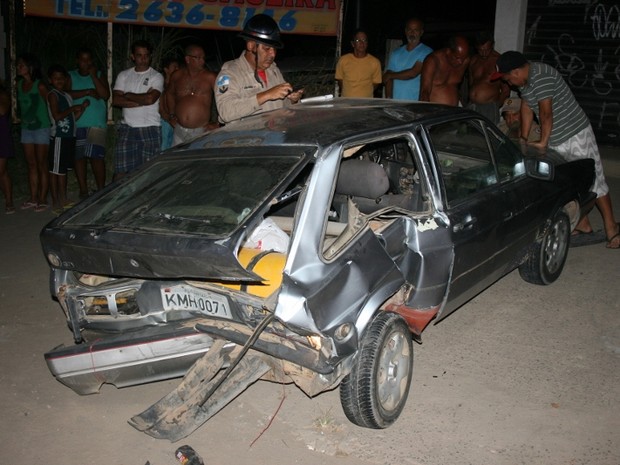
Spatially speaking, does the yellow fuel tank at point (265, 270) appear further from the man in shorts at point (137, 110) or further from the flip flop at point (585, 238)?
the man in shorts at point (137, 110)

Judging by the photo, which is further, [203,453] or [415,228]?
[415,228]

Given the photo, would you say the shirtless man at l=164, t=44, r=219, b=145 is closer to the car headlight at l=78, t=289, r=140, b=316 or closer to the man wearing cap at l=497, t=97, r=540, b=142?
the man wearing cap at l=497, t=97, r=540, b=142

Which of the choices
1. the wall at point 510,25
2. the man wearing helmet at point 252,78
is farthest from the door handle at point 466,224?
the wall at point 510,25

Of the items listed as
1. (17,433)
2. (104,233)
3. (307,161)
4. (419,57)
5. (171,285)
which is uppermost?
(419,57)

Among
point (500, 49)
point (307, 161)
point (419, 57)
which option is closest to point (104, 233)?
point (307, 161)

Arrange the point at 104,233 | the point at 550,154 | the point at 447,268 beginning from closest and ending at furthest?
the point at 104,233 → the point at 447,268 → the point at 550,154

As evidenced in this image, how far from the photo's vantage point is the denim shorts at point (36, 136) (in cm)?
819

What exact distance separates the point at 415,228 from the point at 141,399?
1.87 metres

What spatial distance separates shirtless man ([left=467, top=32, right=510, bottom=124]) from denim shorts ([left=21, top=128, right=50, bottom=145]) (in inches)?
197

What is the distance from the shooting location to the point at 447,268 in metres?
4.14

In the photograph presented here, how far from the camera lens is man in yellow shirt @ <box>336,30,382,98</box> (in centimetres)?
935

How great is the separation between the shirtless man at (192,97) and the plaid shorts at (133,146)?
0.57 metres

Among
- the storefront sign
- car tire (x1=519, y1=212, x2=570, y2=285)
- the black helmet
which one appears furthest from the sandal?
car tire (x1=519, y1=212, x2=570, y2=285)

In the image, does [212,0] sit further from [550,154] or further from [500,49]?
[550,154]
